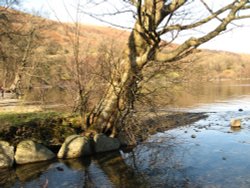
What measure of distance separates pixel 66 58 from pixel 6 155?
974cm

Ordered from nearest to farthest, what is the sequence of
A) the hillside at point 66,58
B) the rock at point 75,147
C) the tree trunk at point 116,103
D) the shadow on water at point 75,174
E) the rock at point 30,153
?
the shadow on water at point 75,174
the rock at point 30,153
the rock at point 75,147
the tree trunk at point 116,103
the hillside at point 66,58

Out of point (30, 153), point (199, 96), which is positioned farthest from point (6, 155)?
point (199, 96)

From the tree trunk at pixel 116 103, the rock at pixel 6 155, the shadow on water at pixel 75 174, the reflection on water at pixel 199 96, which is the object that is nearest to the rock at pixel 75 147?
the shadow on water at pixel 75 174

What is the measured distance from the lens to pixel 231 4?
12.4 m

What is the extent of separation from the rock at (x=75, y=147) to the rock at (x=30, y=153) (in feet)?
1.50

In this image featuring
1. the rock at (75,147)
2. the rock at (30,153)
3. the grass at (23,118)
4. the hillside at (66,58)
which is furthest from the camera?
the hillside at (66,58)

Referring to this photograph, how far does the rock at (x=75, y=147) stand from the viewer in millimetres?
12508

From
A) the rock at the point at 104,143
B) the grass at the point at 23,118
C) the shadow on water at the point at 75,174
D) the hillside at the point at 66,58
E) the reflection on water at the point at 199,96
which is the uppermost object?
the hillside at the point at 66,58

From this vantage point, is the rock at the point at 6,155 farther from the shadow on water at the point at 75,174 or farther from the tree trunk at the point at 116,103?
the tree trunk at the point at 116,103

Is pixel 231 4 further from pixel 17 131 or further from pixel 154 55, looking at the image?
pixel 17 131

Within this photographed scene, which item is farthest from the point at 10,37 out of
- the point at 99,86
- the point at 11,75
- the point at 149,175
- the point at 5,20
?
the point at 149,175

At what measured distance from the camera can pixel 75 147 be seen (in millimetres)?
12680

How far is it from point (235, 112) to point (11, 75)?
22.4m

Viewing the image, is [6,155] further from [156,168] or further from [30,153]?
[156,168]
